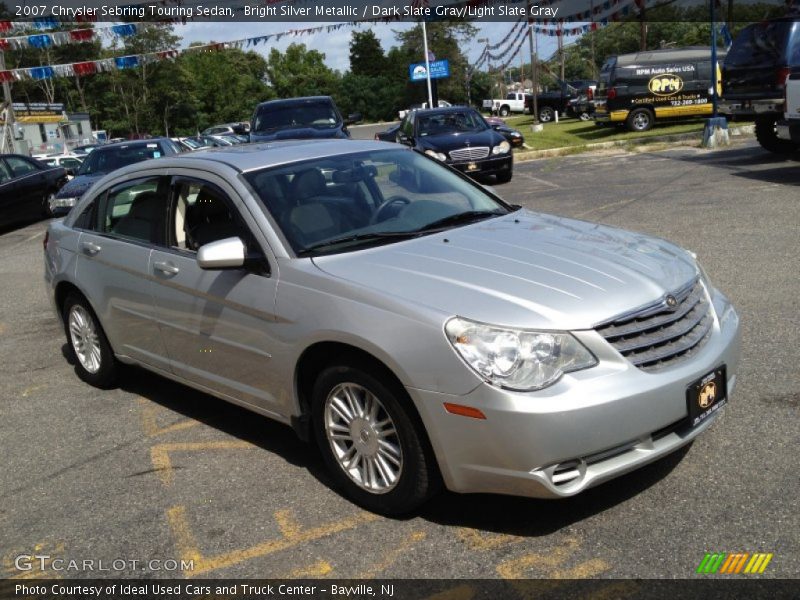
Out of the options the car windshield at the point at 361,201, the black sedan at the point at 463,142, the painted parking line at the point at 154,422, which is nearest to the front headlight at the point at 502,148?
the black sedan at the point at 463,142

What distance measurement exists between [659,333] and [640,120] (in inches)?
908

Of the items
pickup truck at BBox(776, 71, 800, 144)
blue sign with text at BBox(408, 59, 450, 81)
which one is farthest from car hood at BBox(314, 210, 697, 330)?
blue sign with text at BBox(408, 59, 450, 81)

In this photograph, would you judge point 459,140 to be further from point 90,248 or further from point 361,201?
point 361,201

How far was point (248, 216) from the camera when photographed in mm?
4531

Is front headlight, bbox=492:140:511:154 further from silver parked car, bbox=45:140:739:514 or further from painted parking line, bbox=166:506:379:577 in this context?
painted parking line, bbox=166:506:379:577

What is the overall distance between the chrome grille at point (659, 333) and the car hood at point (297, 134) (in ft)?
45.6

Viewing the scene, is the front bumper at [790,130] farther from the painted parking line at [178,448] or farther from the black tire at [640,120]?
the black tire at [640,120]

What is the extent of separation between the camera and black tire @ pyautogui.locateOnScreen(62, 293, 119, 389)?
5.93 meters

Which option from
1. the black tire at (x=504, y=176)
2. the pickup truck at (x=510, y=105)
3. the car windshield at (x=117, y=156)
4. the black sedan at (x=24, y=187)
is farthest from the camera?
the pickup truck at (x=510, y=105)

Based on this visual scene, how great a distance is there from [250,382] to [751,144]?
16.8 m

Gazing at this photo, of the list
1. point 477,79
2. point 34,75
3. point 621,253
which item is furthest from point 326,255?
point 477,79

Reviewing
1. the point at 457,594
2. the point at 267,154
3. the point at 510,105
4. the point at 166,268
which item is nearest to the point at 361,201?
the point at 267,154

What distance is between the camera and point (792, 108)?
42.4ft

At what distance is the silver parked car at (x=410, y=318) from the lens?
3.43 m
